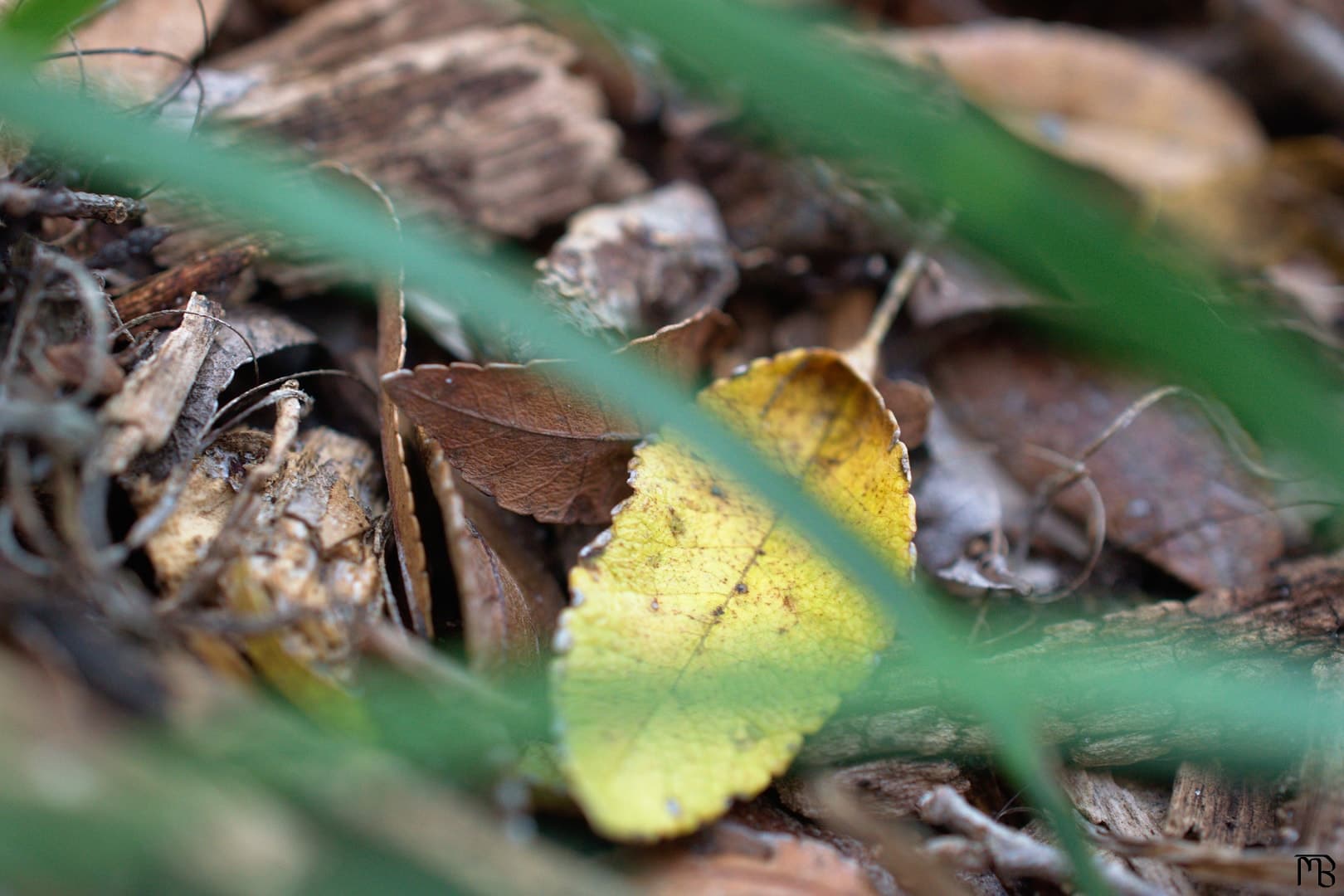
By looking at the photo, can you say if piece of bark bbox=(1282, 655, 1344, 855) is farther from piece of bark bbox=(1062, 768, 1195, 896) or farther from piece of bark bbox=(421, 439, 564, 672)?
piece of bark bbox=(421, 439, 564, 672)

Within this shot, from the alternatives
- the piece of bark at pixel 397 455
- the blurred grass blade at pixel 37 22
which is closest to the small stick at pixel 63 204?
the blurred grass blade at pixel 37 22

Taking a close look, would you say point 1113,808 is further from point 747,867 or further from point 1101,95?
point 1101,95

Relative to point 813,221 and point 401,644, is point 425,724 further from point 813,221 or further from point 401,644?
point 813,221

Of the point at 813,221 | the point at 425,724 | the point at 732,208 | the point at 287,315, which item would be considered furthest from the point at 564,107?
the point at 425,724

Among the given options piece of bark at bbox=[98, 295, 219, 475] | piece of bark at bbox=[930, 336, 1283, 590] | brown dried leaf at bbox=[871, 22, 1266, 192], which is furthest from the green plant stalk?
brown dried leaf at bbox=[871, 22, 1266, 192]

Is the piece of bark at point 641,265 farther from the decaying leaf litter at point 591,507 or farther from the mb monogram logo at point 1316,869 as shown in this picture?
the mb monogram logo at point 1316,869
